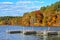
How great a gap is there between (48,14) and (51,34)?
13145 cm

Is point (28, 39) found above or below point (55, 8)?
below

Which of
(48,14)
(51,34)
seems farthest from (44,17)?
(51,34)

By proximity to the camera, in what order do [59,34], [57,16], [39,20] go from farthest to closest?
[39,20] < [57,16] < [59,34]

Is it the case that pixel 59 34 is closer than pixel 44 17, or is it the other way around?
pixel 59 34

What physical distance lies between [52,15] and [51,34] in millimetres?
124308

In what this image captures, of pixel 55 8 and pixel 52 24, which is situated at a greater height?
pixel 55 8

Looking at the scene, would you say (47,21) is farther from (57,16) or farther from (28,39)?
(28,39)

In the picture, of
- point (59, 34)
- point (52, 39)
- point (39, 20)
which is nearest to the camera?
point (52, 39)

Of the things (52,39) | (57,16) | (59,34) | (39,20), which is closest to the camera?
(52,39)

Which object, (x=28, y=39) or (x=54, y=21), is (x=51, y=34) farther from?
(x=54, y=21)

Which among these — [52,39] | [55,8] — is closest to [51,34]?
[52,39]

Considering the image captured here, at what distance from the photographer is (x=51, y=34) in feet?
206

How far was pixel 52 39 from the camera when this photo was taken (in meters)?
51.6

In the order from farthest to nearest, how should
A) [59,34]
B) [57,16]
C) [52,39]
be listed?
[57,16] < [59,34] < [52,39]
